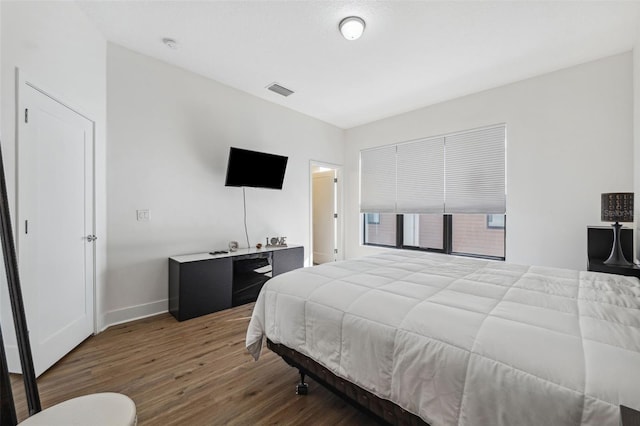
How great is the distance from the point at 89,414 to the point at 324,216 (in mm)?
4829

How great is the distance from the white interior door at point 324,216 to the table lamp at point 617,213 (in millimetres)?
3785

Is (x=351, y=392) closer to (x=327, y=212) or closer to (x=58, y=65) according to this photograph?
(x=58, y=65)

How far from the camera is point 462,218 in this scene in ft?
13.3

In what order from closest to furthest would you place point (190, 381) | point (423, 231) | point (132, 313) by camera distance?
1. point (190, 381)
2. point (132, 313)
3. point (423, 231)

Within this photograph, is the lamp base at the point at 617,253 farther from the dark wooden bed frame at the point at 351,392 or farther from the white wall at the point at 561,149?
the dark wooden bed frame at the point at 351,392

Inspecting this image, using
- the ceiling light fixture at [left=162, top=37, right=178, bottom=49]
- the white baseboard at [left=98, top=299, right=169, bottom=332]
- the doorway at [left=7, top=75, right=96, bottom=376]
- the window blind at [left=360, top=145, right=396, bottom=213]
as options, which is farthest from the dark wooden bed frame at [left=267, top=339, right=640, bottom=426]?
the window blind at [left=360, top=145, right=396, bottom=213]

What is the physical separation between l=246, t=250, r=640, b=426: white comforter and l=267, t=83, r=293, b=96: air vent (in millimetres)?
2722

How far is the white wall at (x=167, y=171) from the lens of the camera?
2.81m

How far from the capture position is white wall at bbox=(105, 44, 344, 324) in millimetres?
2811

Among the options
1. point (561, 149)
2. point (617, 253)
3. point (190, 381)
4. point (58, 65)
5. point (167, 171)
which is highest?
point (58, 65)

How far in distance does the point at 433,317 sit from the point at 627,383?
22.1 inches

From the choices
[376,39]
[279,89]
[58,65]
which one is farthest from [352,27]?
[58,65]

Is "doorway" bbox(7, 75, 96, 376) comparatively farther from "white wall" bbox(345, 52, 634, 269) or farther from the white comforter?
"white wall" bbox(345, 52, 634, 269)

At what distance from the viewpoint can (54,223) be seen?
6.81ft
